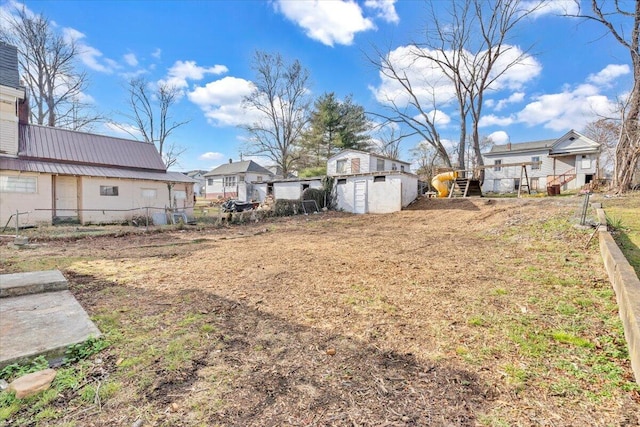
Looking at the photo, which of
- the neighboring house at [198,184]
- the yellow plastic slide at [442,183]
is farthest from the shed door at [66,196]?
the neighboring house at [198,184]

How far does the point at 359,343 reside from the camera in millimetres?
2605

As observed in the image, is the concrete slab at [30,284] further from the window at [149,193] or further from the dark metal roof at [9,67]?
the dark metal roof at [9,67]

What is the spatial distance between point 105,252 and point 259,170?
31.4 metres

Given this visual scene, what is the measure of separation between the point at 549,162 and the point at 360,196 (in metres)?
22.9

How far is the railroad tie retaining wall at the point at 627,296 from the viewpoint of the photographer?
2.08 metres

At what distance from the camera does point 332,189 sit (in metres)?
18.5

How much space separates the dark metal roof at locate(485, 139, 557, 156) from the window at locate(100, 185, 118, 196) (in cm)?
3384

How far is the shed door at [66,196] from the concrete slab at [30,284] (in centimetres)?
1213

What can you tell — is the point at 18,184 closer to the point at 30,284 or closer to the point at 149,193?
the point at 149,193

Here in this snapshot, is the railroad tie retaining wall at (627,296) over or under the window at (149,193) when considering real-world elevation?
under

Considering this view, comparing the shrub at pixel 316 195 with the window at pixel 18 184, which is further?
the shrub at pixel 316 195

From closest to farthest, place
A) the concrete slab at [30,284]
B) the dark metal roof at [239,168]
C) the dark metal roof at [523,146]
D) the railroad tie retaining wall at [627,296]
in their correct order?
1. the railroad tie retaining wall at [627,296]
2. the concrete slab at [30,284]
3. the dark metal roof at [523,146]
4. the dark metal roof at [239,168]

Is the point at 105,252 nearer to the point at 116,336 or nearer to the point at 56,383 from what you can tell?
the point at 116,336

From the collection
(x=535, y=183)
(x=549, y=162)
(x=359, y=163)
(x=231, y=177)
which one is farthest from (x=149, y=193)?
(x=549, y=162)
